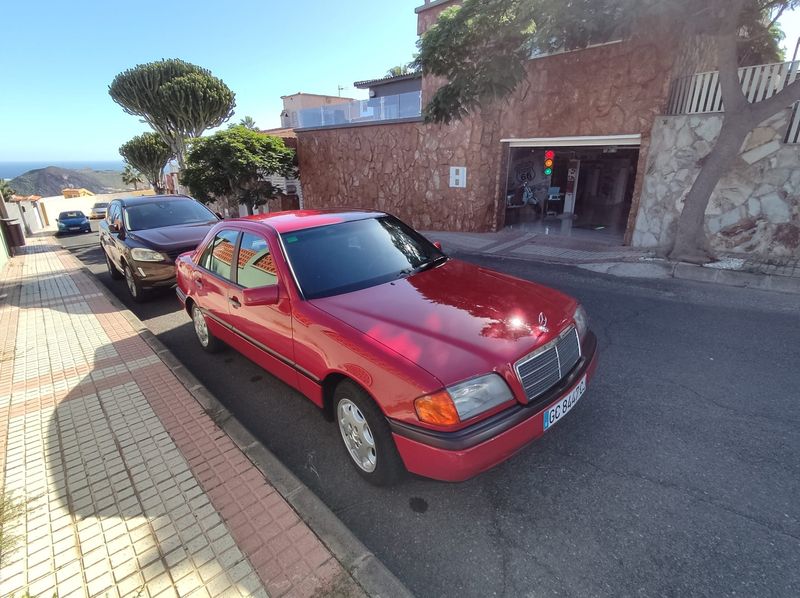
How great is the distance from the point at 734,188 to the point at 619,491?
8.22 m

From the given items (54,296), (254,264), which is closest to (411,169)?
(54,296)

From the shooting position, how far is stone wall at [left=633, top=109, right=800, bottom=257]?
721 cm

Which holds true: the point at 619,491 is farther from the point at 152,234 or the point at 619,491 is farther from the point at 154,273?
the point at 152,234

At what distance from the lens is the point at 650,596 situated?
1.85 meters

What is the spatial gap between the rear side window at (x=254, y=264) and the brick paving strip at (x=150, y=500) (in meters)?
1.15

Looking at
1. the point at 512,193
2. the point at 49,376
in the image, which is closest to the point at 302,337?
the point at 49,376

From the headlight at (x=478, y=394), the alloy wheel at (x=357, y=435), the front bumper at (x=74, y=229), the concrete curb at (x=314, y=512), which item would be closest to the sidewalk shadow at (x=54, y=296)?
the concrete curb at (x=314, y=512)

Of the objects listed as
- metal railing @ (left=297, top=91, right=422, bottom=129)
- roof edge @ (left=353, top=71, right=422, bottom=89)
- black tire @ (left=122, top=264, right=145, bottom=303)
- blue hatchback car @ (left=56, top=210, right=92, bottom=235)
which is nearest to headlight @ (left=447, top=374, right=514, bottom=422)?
black tire @ (left=122, top=264, right=145, bottom=303)

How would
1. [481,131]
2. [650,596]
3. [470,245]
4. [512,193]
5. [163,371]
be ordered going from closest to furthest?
1. [650,596]
2. [163,371]
3. [470,245]
4. [481,131]
5. [512,193]

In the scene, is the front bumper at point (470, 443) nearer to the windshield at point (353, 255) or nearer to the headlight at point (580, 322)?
the headlight at point (580, 322)

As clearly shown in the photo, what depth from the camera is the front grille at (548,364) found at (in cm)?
229

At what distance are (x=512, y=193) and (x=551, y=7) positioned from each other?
22.7 feet

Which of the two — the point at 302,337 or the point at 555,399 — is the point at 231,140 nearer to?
the point at 302,337

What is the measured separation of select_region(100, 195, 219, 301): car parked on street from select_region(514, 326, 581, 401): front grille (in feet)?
20.3
